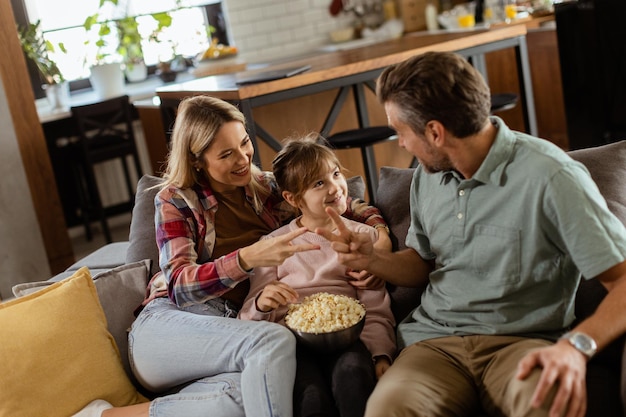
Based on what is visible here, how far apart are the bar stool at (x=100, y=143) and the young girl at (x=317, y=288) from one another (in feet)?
11.5

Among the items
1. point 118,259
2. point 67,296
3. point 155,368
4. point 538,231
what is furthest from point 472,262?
point 118,259

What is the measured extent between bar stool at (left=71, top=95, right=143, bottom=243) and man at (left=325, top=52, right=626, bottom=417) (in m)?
4.03

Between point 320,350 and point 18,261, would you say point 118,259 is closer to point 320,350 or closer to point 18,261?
point 320,350

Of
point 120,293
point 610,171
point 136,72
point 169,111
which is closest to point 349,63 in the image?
point 169,111

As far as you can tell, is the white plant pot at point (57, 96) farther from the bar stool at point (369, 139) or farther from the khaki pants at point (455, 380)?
the khaki pants at point (455, 380)

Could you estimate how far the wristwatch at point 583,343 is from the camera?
5.37 feet

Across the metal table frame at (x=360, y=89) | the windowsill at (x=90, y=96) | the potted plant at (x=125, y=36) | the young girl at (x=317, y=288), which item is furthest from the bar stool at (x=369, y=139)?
the potted plant at (x=125, y=36)

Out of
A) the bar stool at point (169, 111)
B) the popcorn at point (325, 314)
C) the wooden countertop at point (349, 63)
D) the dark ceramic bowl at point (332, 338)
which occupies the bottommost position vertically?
the dark ceramic bowl at point (332, 338)

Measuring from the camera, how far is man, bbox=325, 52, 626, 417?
1736 mm

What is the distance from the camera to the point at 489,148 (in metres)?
1.92

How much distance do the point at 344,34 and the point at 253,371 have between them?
5.40 meters

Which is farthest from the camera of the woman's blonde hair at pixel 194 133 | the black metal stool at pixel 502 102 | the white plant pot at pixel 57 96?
the white plant pot at pixel 57 96

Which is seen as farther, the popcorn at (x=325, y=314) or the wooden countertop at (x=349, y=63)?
the wooden countertop at (x=349, y=63)

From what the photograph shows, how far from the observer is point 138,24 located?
21.6ft
